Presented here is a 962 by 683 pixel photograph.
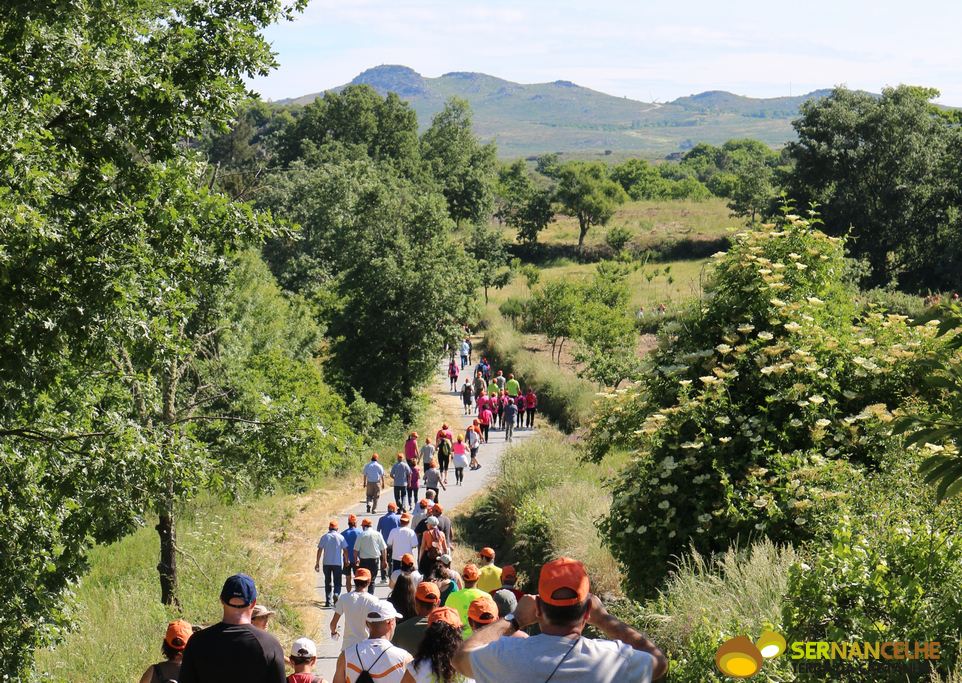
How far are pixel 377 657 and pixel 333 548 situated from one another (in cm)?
801

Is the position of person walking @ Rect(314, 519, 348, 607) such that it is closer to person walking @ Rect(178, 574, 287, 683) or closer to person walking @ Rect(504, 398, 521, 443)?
person walking @ Rect(178, 574, 287, 683)

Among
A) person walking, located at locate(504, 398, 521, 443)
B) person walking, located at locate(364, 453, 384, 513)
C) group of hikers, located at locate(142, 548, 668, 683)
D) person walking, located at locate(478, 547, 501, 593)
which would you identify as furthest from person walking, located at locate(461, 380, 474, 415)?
group of hikers, located at locate(142, 548, 668, 683)

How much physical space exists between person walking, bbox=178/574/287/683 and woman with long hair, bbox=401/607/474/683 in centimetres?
96

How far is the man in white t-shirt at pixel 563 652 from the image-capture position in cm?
383

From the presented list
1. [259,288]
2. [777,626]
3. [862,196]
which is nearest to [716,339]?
[777,626]

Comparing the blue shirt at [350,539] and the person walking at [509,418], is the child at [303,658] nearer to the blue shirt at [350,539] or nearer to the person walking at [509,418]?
the blue shirt at [350,539]

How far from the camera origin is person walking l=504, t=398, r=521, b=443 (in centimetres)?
2853

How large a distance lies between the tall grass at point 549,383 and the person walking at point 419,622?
1841cm

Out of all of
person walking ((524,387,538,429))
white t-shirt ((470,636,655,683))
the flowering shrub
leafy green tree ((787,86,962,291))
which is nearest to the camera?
white t-shirt ((470,636,655,683))

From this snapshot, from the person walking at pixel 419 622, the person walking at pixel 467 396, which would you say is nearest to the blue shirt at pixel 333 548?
the person walking at pixel 419 622

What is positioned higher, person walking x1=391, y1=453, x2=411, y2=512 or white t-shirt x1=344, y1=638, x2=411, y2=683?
white t-shirt x1=344, y1=638, x2=411, y2=683

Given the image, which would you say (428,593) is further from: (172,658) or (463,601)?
(172,658)

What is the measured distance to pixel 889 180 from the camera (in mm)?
57812

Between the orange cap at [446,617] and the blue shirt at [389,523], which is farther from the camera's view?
the blue shirt at [389,523]
